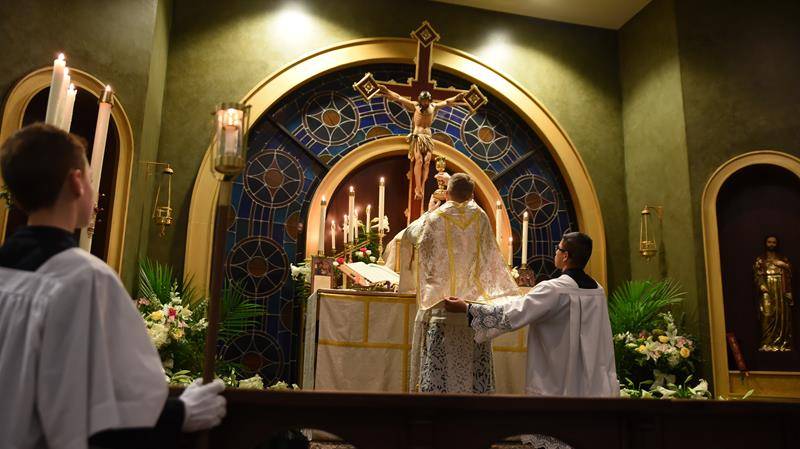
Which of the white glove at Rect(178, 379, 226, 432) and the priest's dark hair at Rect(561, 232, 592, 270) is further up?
the priest's dark hair at Rect(561, 232, 592, 270)

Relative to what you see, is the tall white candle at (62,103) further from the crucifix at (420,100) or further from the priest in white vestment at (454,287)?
the crucifix at (420,100)

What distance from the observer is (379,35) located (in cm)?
849

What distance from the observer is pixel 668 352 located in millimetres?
6867

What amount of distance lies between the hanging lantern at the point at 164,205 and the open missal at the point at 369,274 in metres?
2.29

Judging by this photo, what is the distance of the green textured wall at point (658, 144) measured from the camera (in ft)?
25.2

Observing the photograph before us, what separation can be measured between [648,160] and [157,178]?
5751mm

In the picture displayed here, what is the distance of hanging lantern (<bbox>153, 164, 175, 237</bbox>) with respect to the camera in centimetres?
699

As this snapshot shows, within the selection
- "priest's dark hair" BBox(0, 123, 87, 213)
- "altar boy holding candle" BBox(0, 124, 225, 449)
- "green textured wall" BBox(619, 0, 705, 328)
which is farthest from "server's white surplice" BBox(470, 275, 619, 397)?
"green textured wall" BBox(619, 0, 705, 328)

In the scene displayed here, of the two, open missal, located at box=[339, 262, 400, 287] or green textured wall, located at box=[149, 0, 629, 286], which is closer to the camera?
open missal, located at box=[339, 262, 400, 287]

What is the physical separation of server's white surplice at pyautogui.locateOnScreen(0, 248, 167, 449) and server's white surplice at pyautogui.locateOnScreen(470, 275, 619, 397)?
2.79m

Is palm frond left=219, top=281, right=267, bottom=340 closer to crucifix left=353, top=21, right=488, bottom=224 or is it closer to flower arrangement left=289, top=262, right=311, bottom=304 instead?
flower arrangement left=289, top=262, right=311, bottom=304

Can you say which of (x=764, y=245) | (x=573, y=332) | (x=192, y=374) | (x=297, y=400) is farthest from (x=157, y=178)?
(x=764, y=245)

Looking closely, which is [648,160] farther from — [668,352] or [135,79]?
[135,79]

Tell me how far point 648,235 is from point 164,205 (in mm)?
5543
